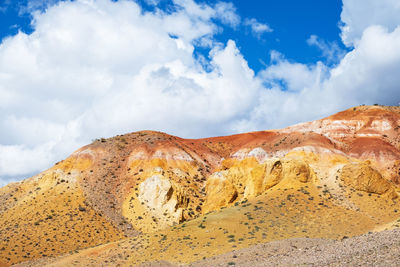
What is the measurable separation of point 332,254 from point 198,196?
36721 mm

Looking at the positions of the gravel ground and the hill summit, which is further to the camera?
the hill summit

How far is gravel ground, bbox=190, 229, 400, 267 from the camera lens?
50.7ft

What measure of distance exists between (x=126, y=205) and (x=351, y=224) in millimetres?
31148

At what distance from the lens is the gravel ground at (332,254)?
15.5m

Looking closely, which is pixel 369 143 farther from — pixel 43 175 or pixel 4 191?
pixel 4 191

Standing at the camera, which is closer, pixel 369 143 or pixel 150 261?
pixel 150 261

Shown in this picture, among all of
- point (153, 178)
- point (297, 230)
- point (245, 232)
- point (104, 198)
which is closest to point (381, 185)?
point (297, 230)

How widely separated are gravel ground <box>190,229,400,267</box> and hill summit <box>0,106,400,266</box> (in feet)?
8.68

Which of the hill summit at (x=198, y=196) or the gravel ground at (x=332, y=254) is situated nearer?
the gravel ground at (x=332, y=254)

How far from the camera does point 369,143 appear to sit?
5491cm

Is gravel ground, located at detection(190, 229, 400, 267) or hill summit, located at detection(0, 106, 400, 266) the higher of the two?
hill summit, located at detection(0, 106, 400, 266)

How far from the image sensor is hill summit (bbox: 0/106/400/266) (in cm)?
3155

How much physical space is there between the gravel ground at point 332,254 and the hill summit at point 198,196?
2.65 metres

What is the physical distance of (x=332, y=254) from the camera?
699 inches
